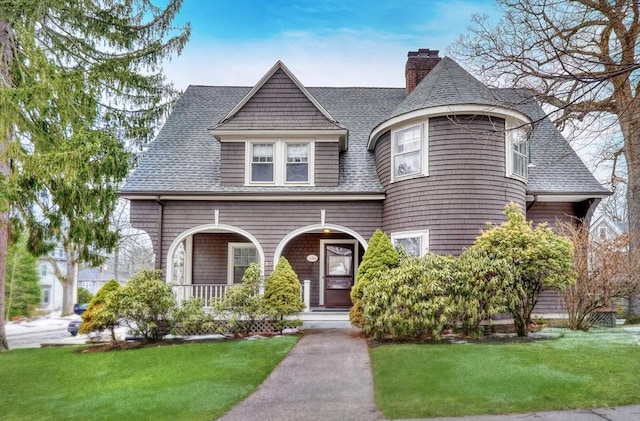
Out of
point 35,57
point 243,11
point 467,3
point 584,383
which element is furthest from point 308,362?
point 243,11

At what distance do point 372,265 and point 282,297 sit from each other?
2.37 meters

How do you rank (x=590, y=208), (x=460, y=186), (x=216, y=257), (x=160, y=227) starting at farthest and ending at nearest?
1. (x=216, y=257)
2. (x=590, y=208)
3. (x=160, y=227)
4. (x=460, y=186)

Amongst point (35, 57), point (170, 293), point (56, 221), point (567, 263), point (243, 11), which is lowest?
point (170, 293)

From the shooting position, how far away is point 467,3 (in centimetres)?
1122

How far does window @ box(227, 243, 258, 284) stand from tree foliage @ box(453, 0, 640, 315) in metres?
8.60

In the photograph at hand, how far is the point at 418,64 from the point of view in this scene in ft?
49.2

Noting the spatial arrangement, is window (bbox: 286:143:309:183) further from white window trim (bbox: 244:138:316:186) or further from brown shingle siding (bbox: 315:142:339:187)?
brown shingle siding (bbox: 315:142:339:187)

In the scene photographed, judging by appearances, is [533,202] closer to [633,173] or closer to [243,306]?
[633,173]

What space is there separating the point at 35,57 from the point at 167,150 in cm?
486

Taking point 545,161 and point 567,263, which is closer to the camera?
point 567,263

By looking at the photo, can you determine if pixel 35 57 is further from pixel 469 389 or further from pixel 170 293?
pixel 469 389

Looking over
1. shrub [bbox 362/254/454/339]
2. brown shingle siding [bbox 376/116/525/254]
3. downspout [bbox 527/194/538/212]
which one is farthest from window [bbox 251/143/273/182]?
downspout [bbox 527/194/538/212]

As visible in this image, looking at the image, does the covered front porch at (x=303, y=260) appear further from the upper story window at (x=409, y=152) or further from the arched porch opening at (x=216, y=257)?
the upper story window at (x=409, y=152)

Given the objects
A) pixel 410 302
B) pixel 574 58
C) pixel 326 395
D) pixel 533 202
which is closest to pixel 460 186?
pixel 533 202
